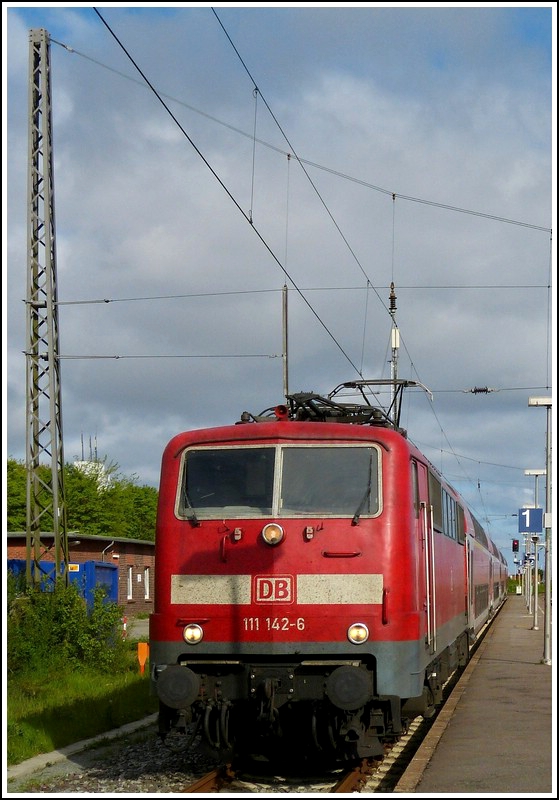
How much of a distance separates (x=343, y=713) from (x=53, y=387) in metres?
11.5

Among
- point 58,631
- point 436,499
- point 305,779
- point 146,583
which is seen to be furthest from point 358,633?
point 146,583

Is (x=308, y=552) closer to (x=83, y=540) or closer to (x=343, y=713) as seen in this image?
(x=343, y=713)

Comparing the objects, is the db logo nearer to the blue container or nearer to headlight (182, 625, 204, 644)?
headlight (182, 625, 204, 644)

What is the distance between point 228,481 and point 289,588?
123cm

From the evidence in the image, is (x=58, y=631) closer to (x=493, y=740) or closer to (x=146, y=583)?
(x=493, y=740)

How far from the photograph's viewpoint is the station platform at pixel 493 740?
9586 mm

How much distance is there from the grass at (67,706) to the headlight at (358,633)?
14.2 feet

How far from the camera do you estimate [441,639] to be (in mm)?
13156

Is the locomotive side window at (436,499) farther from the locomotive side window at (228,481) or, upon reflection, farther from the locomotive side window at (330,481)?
the locomotive side window at (228,481)

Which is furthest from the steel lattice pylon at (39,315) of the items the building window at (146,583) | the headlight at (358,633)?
the building window at (146,583)

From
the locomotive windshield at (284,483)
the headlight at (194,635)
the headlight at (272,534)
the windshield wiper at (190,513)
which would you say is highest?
the locomotive windshield at (284,483)

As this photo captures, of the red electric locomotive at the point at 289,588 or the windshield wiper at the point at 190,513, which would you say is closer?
the red electric locomotive at the point at 289,588

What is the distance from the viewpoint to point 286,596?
9.90 meters

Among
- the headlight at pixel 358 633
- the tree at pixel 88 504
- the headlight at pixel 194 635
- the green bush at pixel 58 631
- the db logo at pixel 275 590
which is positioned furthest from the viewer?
the tree at pixel 88 504
